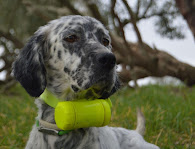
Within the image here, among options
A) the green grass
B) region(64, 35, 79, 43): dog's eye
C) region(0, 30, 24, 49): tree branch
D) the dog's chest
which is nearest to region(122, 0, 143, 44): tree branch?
the green grass

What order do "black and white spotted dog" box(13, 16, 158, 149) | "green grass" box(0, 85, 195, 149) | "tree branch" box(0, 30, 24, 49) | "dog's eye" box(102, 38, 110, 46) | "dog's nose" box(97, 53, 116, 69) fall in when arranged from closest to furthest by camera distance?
"dog's nose" box(97, 53, 116, 69) → "black and white spotted dog" box(13, 16, 158, 149) → "dog's eye" box(102, 38, 110, 46) → "green grass" box(0, 85, 195, 149) → "tree branch" box(0, 30, 24, 49)

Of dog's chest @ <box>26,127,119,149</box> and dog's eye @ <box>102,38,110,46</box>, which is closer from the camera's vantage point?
dog's chest @ <box>26,127,119,149</box>

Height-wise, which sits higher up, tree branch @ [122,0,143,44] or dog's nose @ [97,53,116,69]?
dog's nose @ [97,53,116,69]

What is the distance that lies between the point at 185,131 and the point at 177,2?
5497 mm

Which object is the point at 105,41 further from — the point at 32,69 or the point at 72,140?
the point at 72,140

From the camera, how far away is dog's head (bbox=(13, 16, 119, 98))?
2.10m

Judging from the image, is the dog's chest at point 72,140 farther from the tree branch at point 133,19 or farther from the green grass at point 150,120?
the tree branch at point 133,19

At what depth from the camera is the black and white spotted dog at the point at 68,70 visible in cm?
212

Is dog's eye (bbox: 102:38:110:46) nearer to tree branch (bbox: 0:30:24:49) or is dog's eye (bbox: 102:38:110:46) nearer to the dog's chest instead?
the dog's chest

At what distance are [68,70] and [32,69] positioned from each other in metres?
0.35

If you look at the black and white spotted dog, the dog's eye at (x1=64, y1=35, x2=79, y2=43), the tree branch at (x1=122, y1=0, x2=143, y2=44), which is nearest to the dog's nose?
the black and white spotted dog

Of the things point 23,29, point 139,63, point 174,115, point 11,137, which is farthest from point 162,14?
point 11,137

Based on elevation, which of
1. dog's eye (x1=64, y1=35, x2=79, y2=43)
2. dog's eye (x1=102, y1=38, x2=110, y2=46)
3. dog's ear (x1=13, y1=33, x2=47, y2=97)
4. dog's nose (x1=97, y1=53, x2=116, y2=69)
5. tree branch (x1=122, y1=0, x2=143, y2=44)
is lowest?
tree branch (x1=122, y1=0, x2=143, y2=44)

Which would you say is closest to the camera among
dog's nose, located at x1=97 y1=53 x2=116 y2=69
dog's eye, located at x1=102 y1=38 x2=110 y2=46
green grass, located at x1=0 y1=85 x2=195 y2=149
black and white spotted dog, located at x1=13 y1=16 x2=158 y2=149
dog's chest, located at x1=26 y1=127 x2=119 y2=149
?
dog's nose, located at x1=97 y1=53 x2=116 y2=69
